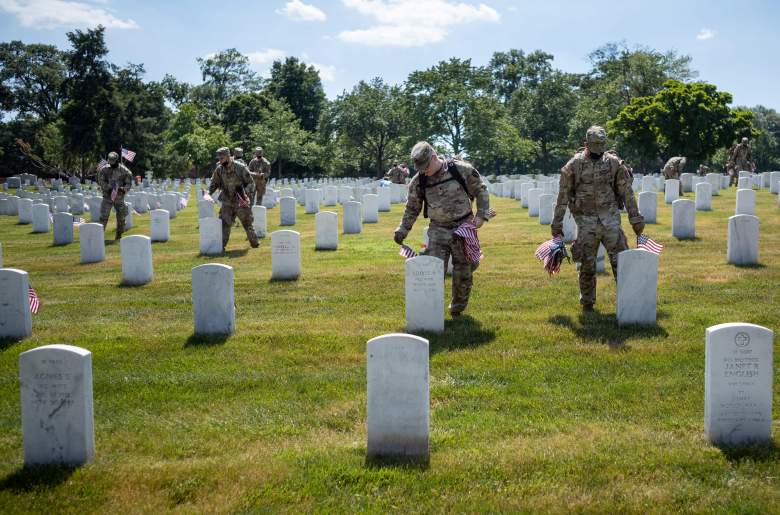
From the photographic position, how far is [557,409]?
6.59 meters

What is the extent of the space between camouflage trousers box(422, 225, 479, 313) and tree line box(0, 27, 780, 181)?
3706 centimetres

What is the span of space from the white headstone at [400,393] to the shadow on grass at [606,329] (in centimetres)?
341

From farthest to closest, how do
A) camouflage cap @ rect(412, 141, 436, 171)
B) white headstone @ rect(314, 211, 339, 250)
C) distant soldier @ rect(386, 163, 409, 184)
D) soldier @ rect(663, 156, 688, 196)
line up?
1. distant soldier @ rect(386, 163, 409, 184)
2. soldier @ rect(663, 156, 688, 196)
3. white headstone @ rect(314, 211, 339, 250)
4. camouflage cap @ rect(412, 141, 436, 171)

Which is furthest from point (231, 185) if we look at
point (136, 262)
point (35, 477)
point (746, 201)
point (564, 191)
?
point (746, 201)

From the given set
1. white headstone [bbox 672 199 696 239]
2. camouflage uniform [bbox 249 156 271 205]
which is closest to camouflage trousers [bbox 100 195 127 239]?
camouflage uniform [bbox 249 156 271 205]

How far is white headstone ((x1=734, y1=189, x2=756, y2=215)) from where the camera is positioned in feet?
62.6

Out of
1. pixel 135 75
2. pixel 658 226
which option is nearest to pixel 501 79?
pixel 135 75

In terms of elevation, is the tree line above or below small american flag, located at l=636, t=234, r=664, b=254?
above

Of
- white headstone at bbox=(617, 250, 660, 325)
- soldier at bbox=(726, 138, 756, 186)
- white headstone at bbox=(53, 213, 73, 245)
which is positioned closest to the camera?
white headstone at bbox=(617, 250, 660, 325)

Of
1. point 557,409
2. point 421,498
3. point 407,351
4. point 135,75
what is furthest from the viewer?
point 135,75

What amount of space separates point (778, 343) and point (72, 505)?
6980 millimetres

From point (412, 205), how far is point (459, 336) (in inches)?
72.6

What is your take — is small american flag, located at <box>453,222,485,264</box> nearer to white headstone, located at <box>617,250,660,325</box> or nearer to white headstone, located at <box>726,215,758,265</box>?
white headstone, located at <box>617,250,660,325</box>

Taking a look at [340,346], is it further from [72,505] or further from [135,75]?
[135,75]
